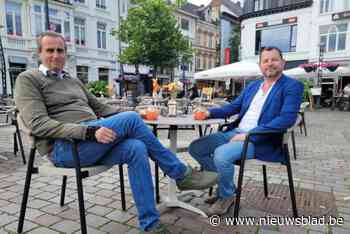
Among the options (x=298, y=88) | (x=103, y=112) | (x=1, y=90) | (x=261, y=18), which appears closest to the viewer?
(x=298, y=88)

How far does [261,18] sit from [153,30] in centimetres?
1409

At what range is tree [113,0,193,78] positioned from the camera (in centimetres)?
1232

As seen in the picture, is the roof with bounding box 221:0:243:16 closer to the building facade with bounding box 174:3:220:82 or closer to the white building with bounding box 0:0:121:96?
the building facade with bounding box 174:3:220:82

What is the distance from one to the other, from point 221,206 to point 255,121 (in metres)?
0.82

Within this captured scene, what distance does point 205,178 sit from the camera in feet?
7.14

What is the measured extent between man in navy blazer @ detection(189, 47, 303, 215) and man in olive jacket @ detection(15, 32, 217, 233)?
Result: 0.31 m

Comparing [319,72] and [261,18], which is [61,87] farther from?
[261,18]

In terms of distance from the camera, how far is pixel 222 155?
7.27ft

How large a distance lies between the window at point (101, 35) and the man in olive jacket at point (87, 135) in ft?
67.6

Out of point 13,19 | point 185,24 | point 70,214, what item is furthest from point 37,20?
point 70,214

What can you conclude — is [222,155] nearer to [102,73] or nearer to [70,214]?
[70,214]

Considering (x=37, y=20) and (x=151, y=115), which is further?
(x=37, y=20)

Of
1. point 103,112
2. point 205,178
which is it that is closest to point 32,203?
point 103,112

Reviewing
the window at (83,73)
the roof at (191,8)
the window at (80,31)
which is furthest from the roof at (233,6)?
the window at (83,73)
